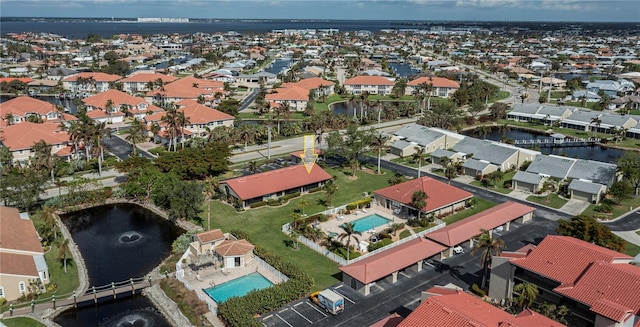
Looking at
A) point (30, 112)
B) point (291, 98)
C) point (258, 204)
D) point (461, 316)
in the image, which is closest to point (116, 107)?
point (30, 112)

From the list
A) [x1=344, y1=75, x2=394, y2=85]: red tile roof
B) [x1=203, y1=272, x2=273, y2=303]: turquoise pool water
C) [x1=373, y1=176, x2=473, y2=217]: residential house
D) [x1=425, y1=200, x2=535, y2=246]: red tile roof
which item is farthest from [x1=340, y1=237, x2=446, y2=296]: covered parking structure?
[x1=344, y1=75, x2=394, y2=85]: red tile roof

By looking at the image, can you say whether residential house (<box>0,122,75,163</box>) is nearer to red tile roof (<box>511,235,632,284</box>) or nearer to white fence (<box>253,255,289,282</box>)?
white fence (<box>253,255,289,282</box>)

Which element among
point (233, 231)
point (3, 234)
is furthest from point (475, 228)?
point (3, 234)

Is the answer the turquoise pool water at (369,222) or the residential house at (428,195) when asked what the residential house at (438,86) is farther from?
the turquoise pool water at (369,222)

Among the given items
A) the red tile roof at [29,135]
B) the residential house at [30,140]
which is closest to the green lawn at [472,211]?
the residential house at [30,140]

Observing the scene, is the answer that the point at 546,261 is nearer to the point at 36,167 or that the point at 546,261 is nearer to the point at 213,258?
the point at 213,258

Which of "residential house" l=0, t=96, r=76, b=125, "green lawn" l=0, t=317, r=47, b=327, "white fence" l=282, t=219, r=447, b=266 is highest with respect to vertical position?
"residential house" l=0, t=96, r=76, b=125
